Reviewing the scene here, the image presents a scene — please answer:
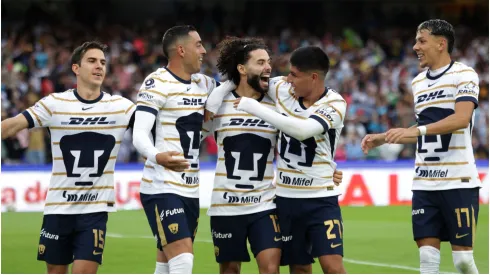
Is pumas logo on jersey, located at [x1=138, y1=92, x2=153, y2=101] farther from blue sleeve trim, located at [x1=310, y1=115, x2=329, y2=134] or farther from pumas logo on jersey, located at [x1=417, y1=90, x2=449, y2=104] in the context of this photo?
pumas logo on jersey, located at [x1=417, y1=90, x2=449, y2=104]

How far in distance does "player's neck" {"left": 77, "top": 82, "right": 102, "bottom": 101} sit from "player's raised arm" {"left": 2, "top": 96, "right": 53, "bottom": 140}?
29cm

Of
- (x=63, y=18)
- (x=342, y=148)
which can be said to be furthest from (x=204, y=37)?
(x=342, y=148)

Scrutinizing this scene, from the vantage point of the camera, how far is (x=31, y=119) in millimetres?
8188

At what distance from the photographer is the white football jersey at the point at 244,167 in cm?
826

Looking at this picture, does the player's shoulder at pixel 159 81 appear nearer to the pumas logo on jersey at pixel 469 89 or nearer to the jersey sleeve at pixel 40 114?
the jersey sleeve at pixel 40 114

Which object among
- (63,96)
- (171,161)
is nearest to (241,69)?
(171,161)

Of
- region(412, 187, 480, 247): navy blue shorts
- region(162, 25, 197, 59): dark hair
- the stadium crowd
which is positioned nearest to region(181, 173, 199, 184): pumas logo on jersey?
region(162, 25, 197, 59): dark hair

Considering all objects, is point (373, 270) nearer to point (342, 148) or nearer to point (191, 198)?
point (191, 198)

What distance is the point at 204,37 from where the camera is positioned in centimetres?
2892

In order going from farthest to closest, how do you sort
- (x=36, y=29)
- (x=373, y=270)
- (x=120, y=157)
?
(x=36, y=29), (x=120, y=157), (x=373, y=270)

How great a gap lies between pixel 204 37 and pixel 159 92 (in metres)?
21.0

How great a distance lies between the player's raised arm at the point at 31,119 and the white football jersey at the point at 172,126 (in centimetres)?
83

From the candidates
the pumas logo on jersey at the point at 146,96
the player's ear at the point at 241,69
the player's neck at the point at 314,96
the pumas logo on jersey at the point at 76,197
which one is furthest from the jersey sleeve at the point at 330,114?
the pumas logo on jersey at the point at 76,197

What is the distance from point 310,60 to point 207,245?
6253mm
